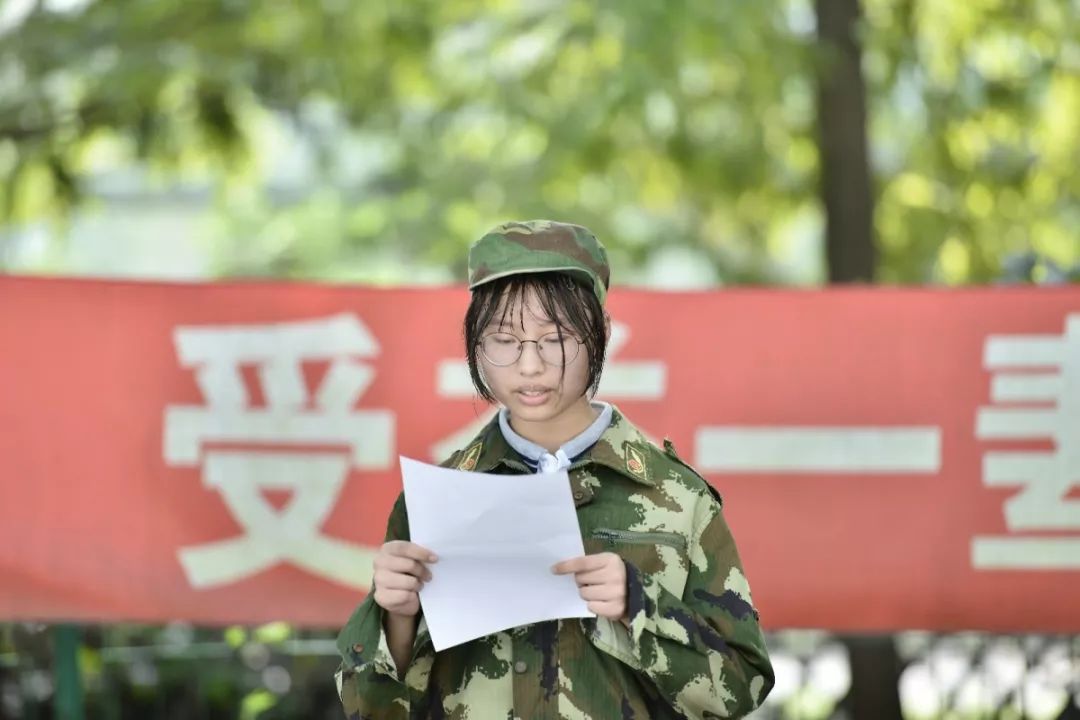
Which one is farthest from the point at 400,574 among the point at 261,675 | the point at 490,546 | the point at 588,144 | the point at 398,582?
the point at 588,144

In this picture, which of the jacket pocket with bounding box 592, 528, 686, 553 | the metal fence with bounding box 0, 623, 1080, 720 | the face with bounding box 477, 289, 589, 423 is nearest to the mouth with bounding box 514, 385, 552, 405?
the face with bounding box 477, 289, 589, 423

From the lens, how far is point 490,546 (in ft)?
7.07

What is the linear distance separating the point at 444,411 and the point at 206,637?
2.77m

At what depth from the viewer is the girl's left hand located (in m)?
2.10

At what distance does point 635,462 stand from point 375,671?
495mm

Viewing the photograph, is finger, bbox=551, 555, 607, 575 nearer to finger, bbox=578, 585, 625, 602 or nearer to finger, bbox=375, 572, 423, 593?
finger, bbox=578, 585, 625, 602

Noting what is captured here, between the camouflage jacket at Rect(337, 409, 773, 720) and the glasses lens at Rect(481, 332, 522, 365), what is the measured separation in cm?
17

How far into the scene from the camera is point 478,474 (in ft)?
6.93

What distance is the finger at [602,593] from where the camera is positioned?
6.89 feet

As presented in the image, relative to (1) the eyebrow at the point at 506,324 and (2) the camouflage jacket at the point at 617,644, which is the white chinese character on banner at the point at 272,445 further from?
(1) the eyebrow at the point at 506,324

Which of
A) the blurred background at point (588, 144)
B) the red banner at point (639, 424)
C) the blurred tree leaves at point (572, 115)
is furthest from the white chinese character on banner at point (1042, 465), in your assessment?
the blurred tree leaves at point (572, 115)

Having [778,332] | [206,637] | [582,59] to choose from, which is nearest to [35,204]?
[206,637]

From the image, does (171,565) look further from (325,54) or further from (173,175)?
(173,175)

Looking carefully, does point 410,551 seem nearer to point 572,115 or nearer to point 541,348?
point 541,348
